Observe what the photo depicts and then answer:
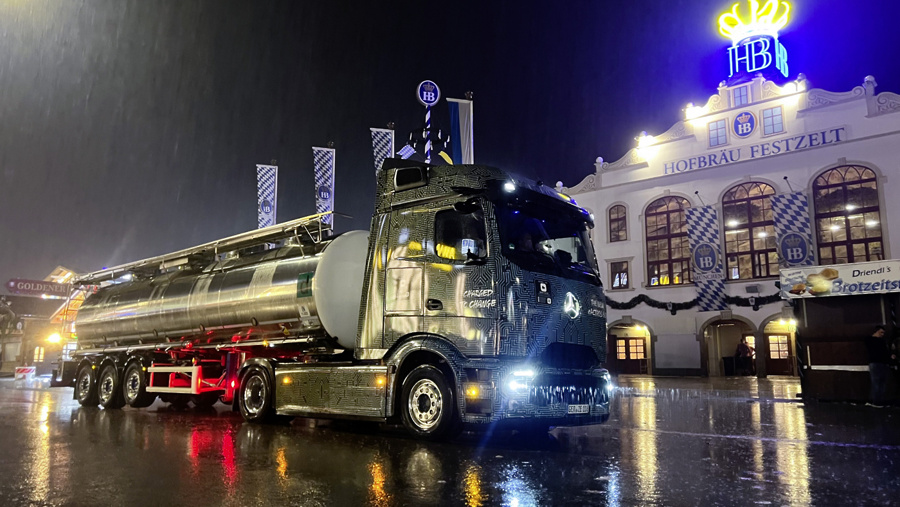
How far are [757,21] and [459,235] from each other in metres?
29.0

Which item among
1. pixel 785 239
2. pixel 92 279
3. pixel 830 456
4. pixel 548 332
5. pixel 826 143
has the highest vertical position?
pixel 826 143

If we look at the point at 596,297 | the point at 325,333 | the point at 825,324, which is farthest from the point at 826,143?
the point at 325,333

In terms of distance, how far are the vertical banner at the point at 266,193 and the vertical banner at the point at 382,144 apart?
6313mm

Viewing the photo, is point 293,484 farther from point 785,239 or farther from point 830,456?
point 785,239

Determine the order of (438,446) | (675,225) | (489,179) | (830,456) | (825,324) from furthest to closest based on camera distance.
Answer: (675,225)
(825,324)
(489,179)
(438,446)
(830,456)

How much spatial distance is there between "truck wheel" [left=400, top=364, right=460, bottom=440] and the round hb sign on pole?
16.9 m

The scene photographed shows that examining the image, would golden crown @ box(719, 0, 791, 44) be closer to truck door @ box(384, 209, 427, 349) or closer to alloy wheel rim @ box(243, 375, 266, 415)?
truck door @ box(384, 209, 427, 349)

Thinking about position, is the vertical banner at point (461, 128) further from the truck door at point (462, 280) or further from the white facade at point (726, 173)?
the truck door at point (462, 280)

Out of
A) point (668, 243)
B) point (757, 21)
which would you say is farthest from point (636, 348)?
point (757, 21)

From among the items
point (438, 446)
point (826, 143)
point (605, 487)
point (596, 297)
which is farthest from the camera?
point (826, 143)

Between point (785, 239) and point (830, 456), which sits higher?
point (785, 239)

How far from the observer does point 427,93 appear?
2367 cm

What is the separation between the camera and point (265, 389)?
10.3 m

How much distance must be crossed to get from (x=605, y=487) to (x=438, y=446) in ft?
9.27
